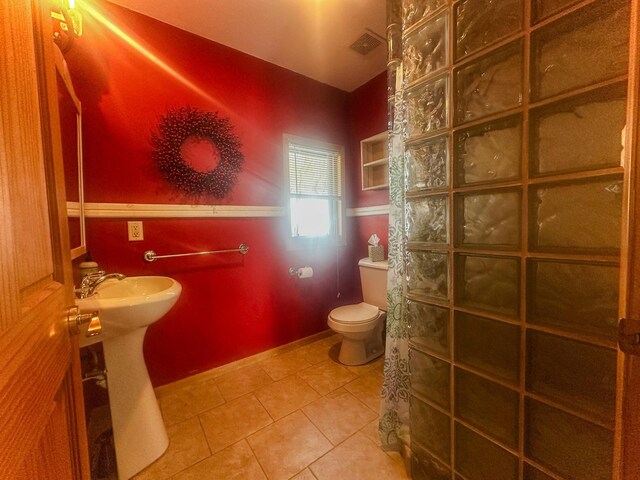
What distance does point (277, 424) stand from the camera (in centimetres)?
139

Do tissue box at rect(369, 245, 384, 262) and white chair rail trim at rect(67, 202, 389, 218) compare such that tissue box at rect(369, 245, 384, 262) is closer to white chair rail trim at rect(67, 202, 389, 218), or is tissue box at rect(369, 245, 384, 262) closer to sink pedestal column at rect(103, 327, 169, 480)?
white chair rail trim at rect(67, 202, 389, 218)

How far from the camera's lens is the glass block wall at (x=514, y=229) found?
0.58 m

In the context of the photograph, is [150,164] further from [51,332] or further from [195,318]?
[51,332]

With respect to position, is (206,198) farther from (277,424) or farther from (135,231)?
(277,424)

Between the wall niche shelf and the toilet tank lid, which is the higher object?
the wall niche shelf

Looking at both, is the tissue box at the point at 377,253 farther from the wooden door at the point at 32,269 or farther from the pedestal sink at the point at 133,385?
the wooden door at the point at 32,269

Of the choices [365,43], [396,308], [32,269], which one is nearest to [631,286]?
[396,308]

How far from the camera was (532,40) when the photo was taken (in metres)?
0.65

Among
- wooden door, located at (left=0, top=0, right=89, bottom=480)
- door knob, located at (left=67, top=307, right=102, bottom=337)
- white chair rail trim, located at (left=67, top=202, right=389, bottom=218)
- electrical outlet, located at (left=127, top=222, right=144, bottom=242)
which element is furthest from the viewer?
electrical outlet, located at (left=127, top=222, right=144, bottom=242)

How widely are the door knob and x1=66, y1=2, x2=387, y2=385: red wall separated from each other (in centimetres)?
117

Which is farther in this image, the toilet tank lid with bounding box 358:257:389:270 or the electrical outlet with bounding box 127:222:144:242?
the toilet tank lid with bounding box 358:257:389:270

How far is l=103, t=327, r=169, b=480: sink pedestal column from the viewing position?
44.0 inches

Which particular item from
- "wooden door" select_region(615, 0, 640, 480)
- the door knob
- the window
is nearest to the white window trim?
the window

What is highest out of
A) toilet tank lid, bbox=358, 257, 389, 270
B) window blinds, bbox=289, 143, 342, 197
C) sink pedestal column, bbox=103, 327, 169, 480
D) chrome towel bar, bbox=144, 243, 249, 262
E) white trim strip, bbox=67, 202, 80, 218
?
window blinds, bbox=289, 143, 342, 197
